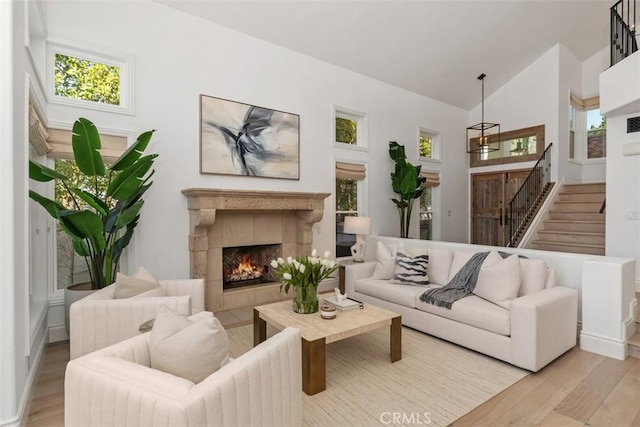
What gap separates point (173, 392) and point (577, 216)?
7.51 metres

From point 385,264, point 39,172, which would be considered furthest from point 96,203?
point 385,264

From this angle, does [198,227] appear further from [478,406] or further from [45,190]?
[478,406]

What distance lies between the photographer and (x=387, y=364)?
10.0 feet

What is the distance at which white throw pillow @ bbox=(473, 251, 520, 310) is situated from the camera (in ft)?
10.8

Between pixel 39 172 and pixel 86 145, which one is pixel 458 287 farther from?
pixel 39 172

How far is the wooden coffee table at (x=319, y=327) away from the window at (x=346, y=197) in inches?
113

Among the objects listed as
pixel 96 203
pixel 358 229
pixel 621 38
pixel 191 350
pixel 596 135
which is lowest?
pixel 191 350

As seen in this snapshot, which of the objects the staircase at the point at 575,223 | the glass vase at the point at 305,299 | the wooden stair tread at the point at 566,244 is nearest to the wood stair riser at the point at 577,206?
the staircase at the point at 575,223

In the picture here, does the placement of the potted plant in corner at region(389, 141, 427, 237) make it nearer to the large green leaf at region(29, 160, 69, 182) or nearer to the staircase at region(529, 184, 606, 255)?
the staircase at region(529, 184, 606, 255)

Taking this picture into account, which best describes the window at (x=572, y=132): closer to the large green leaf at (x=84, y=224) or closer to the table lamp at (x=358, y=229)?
the table lamp at (x=358, y=229)

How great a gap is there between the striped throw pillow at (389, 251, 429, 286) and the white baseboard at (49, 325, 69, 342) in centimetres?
385

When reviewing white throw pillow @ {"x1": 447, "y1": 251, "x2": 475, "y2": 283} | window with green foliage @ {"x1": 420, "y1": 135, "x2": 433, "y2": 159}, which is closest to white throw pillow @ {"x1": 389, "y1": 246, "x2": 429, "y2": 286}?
white throw pillow @ {"x1": 447, "y1": 251, "x2": 475, "y2": 283}

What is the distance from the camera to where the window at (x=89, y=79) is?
12.3ft

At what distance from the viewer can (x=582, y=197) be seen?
6789mm
